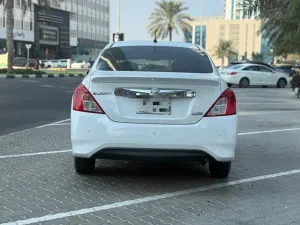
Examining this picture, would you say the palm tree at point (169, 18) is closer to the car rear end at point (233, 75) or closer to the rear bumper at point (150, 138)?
the car rear end at point (233, 75)

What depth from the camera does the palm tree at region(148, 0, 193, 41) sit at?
49594 mm

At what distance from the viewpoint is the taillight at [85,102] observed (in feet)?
15.5

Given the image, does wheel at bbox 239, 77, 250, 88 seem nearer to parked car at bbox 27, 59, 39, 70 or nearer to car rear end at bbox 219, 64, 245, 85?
car rear end at bbox 219, 64, 245, 85

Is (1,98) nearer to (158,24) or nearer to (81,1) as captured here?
(158,24)

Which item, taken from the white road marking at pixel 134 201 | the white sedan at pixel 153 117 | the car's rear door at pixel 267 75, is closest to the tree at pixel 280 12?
the car's rear door at pixel 267 75

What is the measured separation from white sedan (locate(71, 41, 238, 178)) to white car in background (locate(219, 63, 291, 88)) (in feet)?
70.0

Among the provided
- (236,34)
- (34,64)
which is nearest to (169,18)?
(34,64)

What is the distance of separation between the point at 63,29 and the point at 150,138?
A: 92002 millimetres

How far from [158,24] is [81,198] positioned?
47.7 meters

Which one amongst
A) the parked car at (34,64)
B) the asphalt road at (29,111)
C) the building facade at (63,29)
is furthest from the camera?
the building facade at (63,29)

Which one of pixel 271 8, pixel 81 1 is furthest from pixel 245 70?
pixel 81 1

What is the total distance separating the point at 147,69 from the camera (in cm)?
521

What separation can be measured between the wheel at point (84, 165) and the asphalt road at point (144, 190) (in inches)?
4.1

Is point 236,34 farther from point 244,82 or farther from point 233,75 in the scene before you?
point 233,75
